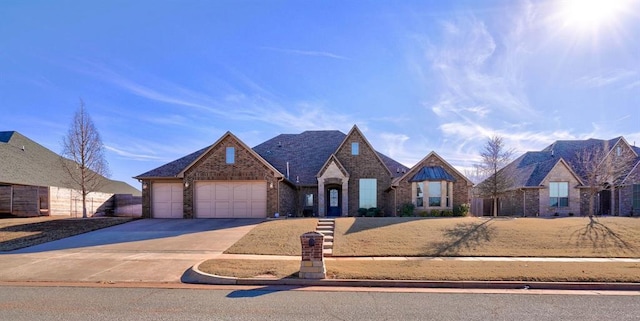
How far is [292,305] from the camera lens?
7.85 meters

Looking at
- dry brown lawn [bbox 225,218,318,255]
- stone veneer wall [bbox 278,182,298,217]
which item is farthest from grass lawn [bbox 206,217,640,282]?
stone veneer wall [bbox 278,182,298,217]

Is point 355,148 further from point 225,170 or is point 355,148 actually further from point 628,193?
point 628,193

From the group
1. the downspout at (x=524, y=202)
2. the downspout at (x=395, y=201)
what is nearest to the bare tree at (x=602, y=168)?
the downspout at (x=524, y=202)

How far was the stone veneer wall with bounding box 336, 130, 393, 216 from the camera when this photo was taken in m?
28.5

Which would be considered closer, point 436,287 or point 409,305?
point 409,305

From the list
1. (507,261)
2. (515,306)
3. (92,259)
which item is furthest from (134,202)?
(515,306)

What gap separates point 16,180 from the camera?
27.5 meters

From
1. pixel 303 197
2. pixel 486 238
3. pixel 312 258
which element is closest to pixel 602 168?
pixel 486 238

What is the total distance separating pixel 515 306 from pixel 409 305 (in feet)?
7.10

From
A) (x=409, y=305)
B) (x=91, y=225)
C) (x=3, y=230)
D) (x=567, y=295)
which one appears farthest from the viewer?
(x=91, y=225)

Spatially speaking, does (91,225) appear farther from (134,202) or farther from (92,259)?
(134,202)

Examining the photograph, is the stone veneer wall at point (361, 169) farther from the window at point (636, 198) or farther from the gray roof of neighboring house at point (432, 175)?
the window at point (636, 198)

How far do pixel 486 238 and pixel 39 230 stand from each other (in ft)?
69.5

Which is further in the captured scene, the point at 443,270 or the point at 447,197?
the point at 447,197
